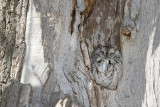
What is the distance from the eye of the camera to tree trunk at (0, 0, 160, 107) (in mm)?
1753

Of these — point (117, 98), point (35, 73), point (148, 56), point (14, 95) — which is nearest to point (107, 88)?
point (117, 98)

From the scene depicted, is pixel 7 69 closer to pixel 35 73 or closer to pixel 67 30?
pixel 35 73

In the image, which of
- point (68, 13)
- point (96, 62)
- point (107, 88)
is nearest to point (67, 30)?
point (68, 13)

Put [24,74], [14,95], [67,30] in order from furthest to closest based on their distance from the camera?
1. [67,30]
2. [24,74]
3. [14,95]

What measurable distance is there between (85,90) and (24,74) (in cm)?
39

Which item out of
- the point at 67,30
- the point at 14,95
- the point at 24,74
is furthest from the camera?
the point at 67,30

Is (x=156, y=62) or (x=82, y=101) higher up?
(x=156, y=62)

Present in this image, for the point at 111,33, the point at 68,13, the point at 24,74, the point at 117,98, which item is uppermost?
the point at 68,13

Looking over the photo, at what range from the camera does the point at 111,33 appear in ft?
6.72

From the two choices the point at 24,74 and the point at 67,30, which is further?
the point at 67,30

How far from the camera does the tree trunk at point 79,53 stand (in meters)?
1.75

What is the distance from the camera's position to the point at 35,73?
5.88ft

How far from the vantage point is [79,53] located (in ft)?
6.46

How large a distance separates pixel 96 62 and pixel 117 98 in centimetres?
27
